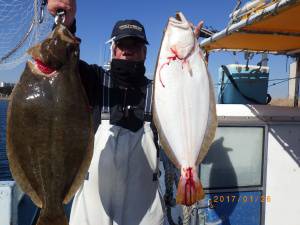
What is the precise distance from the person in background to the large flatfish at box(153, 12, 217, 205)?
51 centimetres

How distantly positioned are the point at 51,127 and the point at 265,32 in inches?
137

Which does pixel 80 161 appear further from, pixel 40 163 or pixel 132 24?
pixel 132 24

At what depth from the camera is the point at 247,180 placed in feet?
15.4

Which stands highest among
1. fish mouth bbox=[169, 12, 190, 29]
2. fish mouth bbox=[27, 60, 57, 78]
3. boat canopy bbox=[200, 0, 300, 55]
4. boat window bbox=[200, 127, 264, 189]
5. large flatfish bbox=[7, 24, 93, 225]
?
boat canopy bbox=[200, 0, 300, 55]

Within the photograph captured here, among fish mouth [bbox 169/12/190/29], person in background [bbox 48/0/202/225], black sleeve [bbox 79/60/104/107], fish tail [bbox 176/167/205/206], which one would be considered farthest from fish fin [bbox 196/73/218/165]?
black sleeve [bbox 79/60/104/107]

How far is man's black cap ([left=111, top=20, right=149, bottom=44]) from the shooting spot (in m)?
2.69

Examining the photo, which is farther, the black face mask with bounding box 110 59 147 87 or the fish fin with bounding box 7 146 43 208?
the black face mask with bounding box 110 59 147 87

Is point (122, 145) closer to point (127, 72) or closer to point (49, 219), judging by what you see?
point (127, 72)

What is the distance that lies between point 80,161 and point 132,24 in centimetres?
114

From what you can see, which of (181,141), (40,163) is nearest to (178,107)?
(181,141)

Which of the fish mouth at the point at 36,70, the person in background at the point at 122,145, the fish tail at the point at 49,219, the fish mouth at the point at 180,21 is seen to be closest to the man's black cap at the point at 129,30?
the person in background at the point at 122,145

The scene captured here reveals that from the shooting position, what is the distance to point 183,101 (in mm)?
2307
